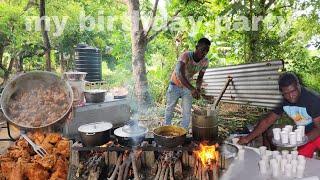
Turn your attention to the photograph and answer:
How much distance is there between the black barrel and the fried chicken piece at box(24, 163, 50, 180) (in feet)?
10.7

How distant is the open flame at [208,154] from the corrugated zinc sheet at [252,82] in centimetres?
445

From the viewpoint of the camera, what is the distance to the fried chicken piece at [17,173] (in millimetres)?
4129

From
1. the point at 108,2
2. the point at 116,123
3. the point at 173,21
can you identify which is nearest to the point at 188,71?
the point at 116,123

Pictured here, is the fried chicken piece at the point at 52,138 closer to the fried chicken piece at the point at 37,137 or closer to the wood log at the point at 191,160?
the fried chicken piece at the point at 37,137

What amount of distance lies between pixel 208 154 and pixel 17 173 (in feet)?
8.55

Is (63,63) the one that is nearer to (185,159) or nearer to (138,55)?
(138,55)

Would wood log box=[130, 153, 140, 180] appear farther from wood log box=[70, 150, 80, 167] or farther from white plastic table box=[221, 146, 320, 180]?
white plastic table box=[221, 146, 320, 180]

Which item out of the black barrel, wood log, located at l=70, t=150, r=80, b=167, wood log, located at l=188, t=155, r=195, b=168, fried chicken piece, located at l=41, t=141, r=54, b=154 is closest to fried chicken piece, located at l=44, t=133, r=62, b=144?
fried chicken piece, located at l=41, t=141, r=54, b=154

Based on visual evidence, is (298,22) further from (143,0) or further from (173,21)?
(143,0)

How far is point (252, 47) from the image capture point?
941cm

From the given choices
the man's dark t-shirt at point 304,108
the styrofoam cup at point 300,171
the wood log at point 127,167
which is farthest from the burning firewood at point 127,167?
the man's dark t-shirt at point 304,108

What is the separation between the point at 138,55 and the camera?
9.34 meters

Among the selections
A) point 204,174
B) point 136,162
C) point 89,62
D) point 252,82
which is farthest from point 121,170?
point 252,82

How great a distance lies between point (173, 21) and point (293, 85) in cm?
613
